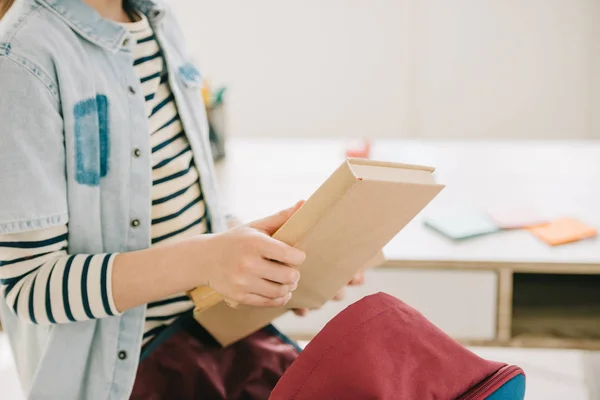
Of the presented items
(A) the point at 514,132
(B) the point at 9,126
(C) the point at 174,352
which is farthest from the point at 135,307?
(A) the point at 514,132

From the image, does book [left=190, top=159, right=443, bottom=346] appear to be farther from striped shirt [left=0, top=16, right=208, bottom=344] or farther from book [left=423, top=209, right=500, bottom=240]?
book [left=423, top=209, right=500, bottom=240]

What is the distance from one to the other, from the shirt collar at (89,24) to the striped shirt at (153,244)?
6 cm

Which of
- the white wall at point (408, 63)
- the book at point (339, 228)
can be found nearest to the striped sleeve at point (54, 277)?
the book at point (339, 228)

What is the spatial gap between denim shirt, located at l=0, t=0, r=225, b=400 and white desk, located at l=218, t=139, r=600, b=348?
1.87 ft

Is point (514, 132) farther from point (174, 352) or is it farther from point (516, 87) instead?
point (174, 352)

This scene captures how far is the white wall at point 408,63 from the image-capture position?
214 cm

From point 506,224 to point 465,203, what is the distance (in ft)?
0.37

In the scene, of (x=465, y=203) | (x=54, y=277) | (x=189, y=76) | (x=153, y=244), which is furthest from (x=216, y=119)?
(x=54, y=277)

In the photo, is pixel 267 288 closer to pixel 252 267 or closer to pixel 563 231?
pixel 252 267

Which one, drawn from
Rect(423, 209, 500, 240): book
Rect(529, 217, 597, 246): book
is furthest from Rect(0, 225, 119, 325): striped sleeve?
Rect(529, 217, 597, 246): book

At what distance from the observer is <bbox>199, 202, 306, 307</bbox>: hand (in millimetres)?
638

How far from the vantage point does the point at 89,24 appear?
75cm

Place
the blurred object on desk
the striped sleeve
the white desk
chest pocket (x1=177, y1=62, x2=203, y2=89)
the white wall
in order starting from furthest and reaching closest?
1. the white wall
2. the blurred object on desk
3. the white desk
4. chest pocket (x1=177, y1=62, x2=203, y2=89)
5. the striped sleeve

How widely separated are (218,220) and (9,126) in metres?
0.30
